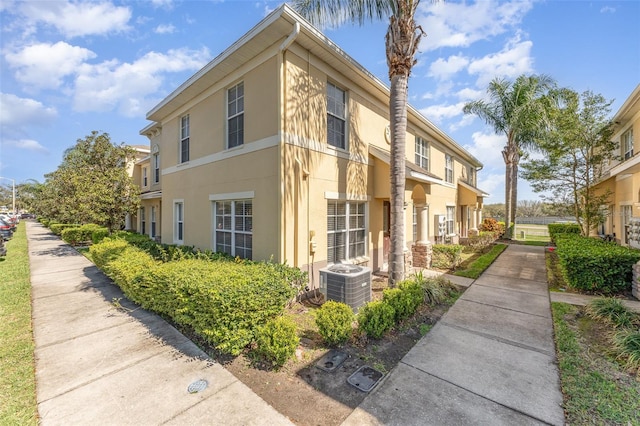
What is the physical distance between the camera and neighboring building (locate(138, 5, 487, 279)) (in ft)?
24.4

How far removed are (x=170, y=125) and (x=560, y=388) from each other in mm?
15672

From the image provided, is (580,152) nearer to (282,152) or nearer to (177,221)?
(282,152)

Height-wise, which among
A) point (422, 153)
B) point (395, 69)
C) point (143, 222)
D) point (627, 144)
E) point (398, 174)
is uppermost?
point (395, 69)

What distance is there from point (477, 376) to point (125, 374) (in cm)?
587

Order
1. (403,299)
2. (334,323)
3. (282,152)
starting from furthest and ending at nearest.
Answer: (282,152) < (403,299) < (334,323)

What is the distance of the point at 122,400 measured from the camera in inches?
153

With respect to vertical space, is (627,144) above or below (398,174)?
above

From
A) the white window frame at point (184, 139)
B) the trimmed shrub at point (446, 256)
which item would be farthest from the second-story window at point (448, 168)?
the white window frame at point (184, 139)

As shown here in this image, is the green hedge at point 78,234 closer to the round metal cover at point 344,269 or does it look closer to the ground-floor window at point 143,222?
the ground-floor window at point 143,222

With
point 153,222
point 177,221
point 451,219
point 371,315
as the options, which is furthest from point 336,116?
point 153,222

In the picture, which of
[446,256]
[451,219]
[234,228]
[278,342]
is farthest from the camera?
[451,219]

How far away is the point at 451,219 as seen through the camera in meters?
19.1

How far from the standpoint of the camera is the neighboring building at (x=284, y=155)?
24.4 ft

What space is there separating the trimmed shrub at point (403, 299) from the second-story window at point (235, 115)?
654 centimetres
